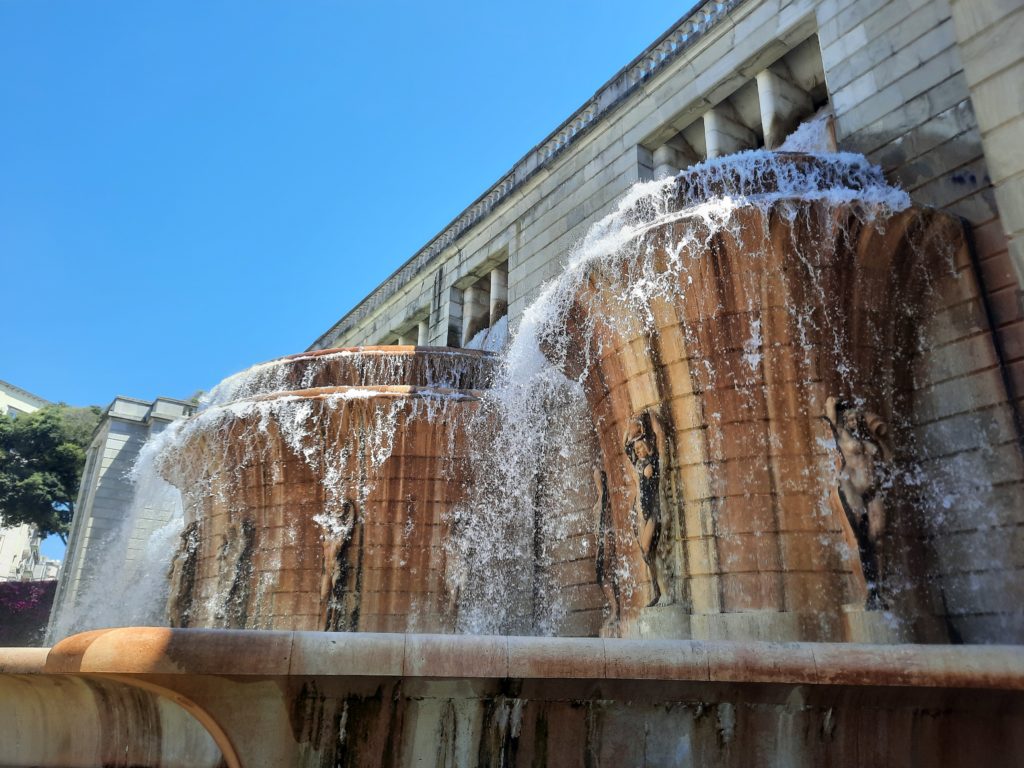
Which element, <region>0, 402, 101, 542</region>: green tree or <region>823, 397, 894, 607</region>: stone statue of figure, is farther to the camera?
<region>0, 402, 101, 542</region>: green tree

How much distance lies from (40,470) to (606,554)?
3762 centimetres

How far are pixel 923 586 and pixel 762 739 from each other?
3.11 meters

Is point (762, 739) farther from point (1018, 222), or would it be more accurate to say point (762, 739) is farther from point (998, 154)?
point (998, 154)

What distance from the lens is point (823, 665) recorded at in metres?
4.10

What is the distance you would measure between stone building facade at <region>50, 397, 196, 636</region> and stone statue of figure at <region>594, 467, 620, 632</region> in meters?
18.9

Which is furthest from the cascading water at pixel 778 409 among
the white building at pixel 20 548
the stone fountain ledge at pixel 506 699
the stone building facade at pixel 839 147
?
the white building at pixel 20 548

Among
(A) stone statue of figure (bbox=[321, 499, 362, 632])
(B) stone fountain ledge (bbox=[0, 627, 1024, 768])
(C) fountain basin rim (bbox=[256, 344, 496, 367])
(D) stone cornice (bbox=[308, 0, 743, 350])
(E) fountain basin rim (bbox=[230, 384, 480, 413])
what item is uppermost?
(D) stone cornice (bbox=[308, 0, 743, 350])

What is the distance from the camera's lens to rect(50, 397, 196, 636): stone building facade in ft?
81.7

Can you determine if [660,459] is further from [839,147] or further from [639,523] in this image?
[839,147]

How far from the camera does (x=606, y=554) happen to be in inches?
335

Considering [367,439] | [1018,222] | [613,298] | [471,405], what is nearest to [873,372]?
[1018,222]

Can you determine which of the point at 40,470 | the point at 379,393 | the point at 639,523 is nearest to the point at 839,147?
the point at 639,523

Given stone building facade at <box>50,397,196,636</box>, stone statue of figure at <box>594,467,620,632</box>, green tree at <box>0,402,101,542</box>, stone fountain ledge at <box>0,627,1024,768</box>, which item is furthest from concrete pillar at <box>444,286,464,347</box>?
green tree at <box>0,402,101,542</box>

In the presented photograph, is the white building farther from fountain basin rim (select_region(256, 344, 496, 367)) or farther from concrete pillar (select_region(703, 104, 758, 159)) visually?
concrete pillar (select_region(703, 104, 758, 159))
